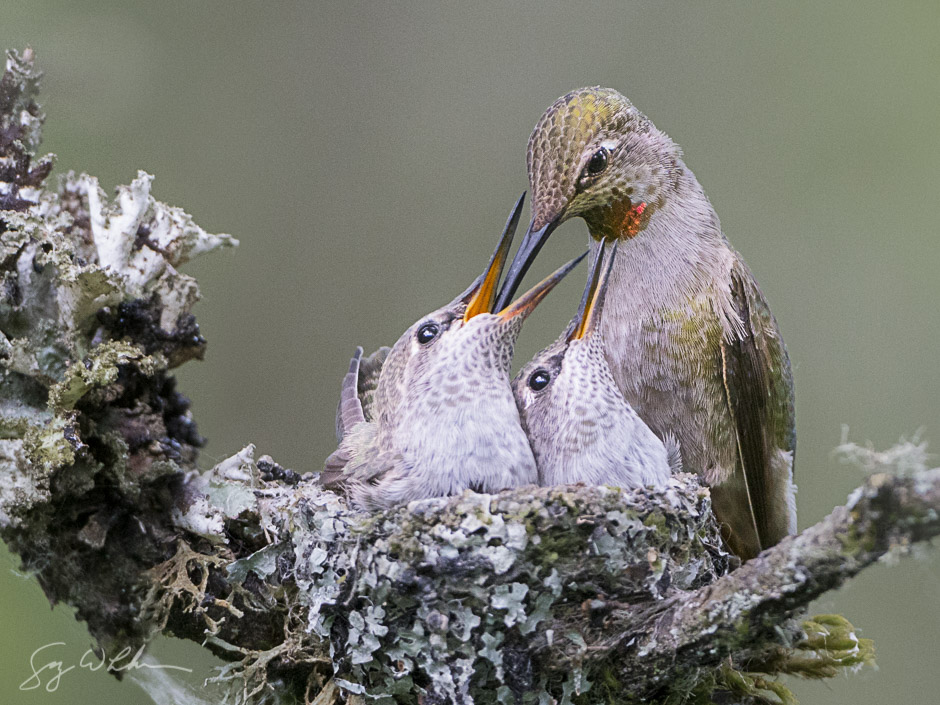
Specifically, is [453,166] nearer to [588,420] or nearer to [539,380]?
[539,380]

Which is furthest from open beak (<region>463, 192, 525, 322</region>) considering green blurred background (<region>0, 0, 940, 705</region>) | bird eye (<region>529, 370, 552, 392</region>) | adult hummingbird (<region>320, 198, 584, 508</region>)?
green blurred background (<region>0, 0, 940, 705</region>)

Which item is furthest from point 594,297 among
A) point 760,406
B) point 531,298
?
point 760,406

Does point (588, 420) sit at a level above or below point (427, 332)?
below

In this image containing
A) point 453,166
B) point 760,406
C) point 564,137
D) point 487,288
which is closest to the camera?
point 564,137

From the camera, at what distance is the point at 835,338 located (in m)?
1.88

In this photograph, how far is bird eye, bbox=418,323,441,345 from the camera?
1483 millimetres

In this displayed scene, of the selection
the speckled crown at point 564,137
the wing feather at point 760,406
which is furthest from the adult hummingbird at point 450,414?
the wing feather at point 760,406

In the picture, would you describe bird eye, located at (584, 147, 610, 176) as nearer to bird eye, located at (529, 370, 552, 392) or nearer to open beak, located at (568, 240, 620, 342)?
open beak, located at (568, 240, 620, 342)

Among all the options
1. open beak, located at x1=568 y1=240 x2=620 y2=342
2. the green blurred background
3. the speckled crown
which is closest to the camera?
the speckled crown

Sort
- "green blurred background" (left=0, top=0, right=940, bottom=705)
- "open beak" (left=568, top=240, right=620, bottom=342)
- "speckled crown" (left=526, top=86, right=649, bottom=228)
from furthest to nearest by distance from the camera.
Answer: "green blurred background" (left=0, top=0, right=940, bottom=705) → "open beak" (left=568, top=240, right=620, bottom=342) → "speckled crown" (left=526, top=86, right=649, bottom=228)

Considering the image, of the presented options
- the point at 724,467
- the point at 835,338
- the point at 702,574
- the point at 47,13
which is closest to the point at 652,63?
the point at 835,338

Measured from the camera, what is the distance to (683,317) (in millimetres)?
1355

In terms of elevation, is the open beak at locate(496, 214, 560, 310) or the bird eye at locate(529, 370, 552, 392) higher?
the open beak at locate(496, 214, 560, 310)

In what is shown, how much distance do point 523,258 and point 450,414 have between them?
0.28m
